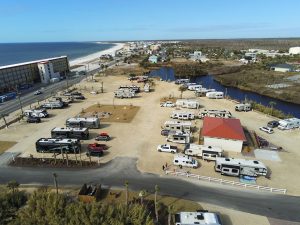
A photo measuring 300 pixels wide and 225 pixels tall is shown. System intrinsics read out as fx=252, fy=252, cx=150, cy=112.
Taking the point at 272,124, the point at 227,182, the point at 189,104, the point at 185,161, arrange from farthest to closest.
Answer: the point at 189,104
the point at 272,124
the point at 185,161
the point at 227,182

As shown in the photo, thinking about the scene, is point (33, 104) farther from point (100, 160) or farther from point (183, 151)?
point (183, 151)

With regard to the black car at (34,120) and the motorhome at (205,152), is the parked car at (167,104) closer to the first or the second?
the motorhome at (205,152)

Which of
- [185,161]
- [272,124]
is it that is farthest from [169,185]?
[272,124]

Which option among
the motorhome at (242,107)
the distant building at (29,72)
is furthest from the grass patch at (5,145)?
the motorhome at (242,107)

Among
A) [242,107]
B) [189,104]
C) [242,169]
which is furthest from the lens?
[189,104]

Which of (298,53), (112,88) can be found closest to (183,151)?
(112,88)

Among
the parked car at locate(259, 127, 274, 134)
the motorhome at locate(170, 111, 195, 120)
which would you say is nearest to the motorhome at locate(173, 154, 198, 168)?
the motorhome at locate(170, 111, 195, 120)

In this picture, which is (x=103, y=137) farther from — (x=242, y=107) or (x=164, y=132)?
(x=242, y=107)
